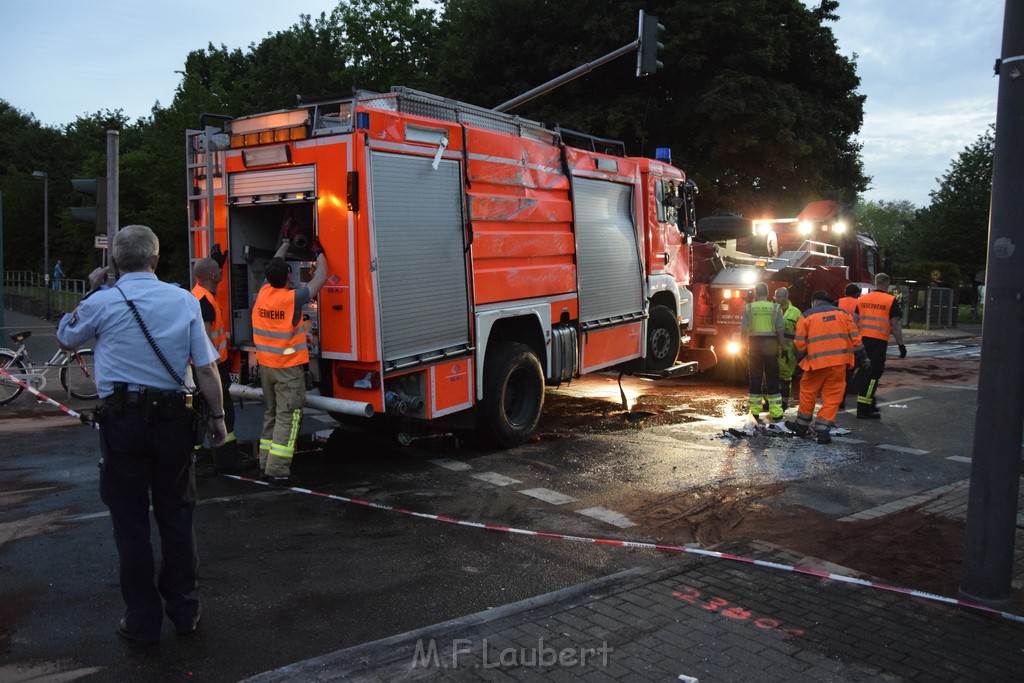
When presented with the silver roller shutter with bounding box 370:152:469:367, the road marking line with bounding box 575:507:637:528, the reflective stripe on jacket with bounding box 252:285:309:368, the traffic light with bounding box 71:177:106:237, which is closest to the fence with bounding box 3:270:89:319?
the traffic light with bounding box 71:177:106:237

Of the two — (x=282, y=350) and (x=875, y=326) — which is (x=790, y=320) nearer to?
(x=875, y=326)

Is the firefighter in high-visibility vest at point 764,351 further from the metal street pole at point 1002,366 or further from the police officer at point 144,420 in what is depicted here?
the police officer at point 144,420

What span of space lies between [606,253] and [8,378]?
24.2 feet

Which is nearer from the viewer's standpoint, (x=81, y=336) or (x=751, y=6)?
(x=81, y=336)

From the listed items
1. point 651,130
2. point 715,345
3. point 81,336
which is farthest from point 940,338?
point 81,336

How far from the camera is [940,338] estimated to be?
25.5m

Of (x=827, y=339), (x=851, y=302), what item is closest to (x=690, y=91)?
(x=851, y=302)

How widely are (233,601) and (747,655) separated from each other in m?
2.58

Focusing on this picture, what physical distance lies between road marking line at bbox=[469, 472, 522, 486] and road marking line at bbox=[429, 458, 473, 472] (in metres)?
0.24

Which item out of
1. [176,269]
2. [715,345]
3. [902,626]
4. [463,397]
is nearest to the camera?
[902,626]

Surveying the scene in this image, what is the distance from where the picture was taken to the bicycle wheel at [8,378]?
10.5m

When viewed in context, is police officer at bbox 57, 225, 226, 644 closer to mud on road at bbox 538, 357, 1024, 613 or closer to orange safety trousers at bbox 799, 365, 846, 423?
mud on road at bbox 538, 357, 1024, 613

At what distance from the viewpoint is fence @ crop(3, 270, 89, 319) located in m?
26.2

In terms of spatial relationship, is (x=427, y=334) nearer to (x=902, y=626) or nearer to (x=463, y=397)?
(x=463, y=397)
